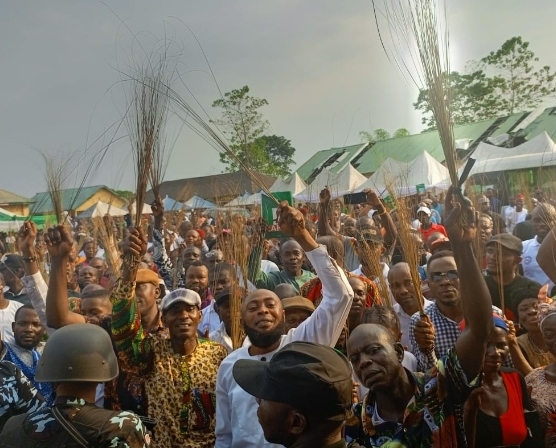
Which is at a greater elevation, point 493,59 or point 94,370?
point 493,59

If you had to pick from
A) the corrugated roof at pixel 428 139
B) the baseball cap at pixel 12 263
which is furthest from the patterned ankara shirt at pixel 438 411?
the corrugated roof at pixel 428 139

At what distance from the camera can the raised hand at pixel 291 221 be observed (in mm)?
3611

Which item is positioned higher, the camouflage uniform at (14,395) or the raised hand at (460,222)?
the raised hand at (460,222)

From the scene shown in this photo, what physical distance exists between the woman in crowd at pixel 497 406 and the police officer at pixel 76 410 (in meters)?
1.63

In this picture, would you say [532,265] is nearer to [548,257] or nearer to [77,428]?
[548,257]

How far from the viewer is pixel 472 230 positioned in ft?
9.11

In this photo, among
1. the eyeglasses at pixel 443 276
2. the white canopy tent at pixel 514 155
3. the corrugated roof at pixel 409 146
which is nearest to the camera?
the eyeglasses at pixel 443 276

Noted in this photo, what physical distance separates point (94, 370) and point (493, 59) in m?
35.4

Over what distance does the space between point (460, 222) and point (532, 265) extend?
167 inches

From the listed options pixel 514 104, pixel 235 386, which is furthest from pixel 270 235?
pixel 514 104

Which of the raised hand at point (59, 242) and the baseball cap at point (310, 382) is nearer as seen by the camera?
the baseball cap at point (310, 382)

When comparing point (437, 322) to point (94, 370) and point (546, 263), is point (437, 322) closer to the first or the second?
point (546, 263)

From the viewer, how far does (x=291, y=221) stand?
362 centimetres

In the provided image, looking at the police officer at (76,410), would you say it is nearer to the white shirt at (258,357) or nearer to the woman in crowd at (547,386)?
the white shirt at (258,357)
